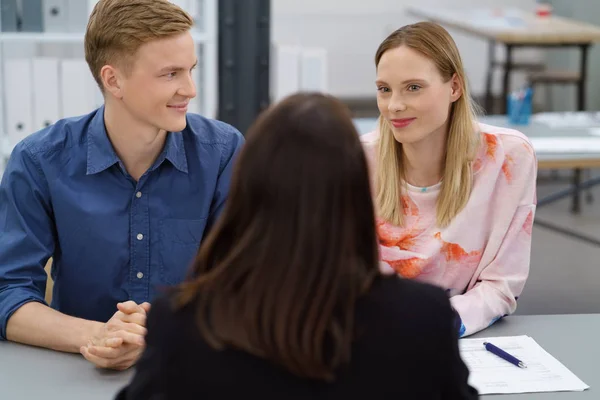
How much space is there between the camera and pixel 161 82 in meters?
1.87

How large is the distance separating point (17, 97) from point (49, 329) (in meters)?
1.93

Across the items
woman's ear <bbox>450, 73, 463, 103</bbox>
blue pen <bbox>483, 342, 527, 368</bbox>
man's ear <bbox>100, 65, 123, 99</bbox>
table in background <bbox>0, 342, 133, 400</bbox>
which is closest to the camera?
table in background <bbox>0, 342, 133, 400</bbox>

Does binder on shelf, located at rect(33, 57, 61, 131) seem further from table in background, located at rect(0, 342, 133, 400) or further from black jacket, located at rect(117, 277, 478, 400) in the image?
black jacket, located at rect(117, 277, 478, 400)

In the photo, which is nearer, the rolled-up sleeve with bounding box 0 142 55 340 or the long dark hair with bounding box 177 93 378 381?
the long dark hair with bounding box 177 93 378 381

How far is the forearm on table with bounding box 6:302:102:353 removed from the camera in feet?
5.30

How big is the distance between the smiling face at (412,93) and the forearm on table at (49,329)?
0.79 meters

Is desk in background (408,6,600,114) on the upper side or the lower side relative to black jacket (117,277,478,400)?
Answer: upper

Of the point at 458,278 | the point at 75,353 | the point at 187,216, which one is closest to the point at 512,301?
the point at 458,278

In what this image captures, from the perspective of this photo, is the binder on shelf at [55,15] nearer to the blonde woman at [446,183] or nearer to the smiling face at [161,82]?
the smiling face at [161,82]

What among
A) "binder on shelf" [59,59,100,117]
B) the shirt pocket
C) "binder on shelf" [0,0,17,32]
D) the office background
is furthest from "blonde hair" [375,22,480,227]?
"binder on shelf" [0,0,17,32]

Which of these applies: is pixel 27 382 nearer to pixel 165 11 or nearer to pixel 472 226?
pixel 165 11

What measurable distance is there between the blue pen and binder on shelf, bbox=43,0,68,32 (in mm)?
2372

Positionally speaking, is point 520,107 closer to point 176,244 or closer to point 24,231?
point 176,244

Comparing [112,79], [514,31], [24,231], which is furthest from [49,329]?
[514,31]
